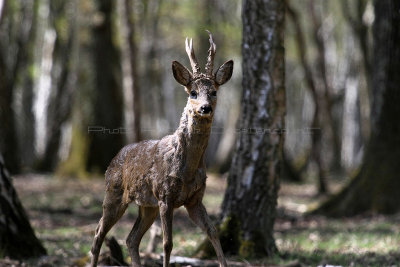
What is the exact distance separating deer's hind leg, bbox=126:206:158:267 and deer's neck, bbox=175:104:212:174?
108 cm

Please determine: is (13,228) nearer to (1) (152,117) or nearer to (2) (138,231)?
(2) (138,231)

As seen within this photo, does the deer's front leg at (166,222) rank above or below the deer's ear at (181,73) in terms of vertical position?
below

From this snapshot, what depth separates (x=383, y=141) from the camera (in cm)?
1350

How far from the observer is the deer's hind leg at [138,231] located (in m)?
6.94

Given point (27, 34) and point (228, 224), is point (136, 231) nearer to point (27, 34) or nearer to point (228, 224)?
point (228, 224)

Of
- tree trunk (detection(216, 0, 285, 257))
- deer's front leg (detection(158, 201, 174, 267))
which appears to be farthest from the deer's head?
tree trunk (detection(216, 0, 285, 257))

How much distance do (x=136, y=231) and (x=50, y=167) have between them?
18.7 m

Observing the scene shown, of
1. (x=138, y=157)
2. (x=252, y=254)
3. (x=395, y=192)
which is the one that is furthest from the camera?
(x=395, y=192)

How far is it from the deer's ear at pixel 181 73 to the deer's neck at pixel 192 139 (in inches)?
11.9

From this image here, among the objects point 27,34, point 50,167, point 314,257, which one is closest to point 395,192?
point 314,257

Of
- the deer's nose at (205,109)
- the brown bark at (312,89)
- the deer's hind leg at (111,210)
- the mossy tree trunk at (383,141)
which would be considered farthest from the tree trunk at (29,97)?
the deer's nose at (205,109)

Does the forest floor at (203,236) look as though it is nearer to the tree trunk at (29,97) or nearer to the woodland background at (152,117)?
the woodland background at (152,117)

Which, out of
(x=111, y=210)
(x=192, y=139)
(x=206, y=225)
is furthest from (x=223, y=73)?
(x=111, y=210)

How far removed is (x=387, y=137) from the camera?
44.1 ft
